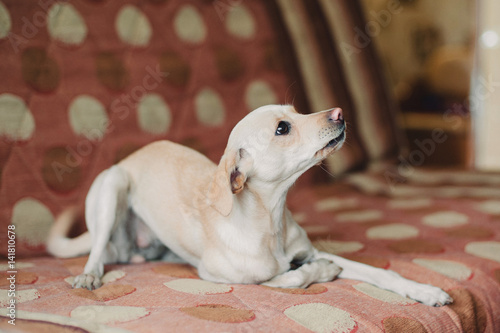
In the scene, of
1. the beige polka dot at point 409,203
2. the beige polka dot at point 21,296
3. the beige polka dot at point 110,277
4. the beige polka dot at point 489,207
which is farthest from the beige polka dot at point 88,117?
the beige polka dot at point 489,207

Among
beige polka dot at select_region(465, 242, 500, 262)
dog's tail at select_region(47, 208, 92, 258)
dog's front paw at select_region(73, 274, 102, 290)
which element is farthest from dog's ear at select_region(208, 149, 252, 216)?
beige polka dot at select_region(465, 242, 500, 262)

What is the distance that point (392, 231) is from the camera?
75.0 inches

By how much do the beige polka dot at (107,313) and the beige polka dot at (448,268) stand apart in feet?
2.69

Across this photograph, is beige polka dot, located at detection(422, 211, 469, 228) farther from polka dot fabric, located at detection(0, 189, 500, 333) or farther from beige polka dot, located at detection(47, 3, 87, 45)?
beige polka dot, located at detection(47, 3, 87, 45)

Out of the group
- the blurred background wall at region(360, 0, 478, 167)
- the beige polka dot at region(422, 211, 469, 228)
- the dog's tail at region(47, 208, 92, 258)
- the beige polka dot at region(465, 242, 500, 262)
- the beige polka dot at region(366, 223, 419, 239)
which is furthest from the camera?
the blurred background wall at region(360, 0, 478, 167)

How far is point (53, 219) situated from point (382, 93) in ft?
5.85

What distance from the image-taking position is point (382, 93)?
2.83m

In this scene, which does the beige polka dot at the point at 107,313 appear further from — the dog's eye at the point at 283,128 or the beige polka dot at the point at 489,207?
the beige polka dot at the point at 489,207

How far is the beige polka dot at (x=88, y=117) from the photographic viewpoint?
6.32 feet

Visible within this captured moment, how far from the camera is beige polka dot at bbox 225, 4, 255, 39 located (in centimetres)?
235

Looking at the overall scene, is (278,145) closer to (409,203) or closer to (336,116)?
(336,116)

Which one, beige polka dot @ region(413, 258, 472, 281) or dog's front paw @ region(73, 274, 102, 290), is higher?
dog's front paw @ region(73, 274, 102, 290)

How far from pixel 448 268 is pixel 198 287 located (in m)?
0.71

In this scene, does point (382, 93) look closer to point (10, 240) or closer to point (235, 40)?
point (235, 40)
